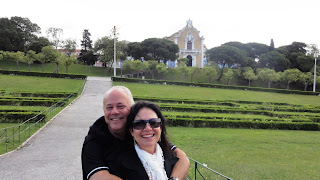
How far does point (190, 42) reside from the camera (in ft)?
204

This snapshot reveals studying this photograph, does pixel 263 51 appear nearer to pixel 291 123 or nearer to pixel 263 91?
pixel 263 91

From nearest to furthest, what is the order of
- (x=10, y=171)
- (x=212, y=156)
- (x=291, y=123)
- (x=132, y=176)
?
(x=132, y=176), (x=10, y=171), (x=212, y=156), (x=291, y=123)

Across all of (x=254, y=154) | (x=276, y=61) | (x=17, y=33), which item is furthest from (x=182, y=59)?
(x=254, y=154)

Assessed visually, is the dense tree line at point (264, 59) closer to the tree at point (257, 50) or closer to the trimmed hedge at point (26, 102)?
the tree at point (257, 50)

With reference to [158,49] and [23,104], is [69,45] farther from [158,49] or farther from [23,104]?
[23,104]

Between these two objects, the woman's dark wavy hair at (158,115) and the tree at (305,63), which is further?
the tree at (305,63)

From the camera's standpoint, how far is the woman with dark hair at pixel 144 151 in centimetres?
199

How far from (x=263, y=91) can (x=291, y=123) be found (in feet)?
78.4

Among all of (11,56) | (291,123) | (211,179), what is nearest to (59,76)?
(11,56)

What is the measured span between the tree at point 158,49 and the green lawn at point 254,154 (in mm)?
39384

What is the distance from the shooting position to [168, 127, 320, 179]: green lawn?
7070mm

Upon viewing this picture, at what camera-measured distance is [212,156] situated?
8.45 metres

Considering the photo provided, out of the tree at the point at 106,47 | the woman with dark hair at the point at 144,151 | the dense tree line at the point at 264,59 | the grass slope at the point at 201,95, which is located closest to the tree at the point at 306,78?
the dense tree line at the point at 264,59

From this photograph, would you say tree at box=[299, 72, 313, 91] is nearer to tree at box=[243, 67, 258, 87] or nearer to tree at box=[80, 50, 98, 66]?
tree at box=[243, 67, 258, 87]
